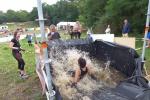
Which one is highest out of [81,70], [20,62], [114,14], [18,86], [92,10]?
[92,10]

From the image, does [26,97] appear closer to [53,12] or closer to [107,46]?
[107,46]

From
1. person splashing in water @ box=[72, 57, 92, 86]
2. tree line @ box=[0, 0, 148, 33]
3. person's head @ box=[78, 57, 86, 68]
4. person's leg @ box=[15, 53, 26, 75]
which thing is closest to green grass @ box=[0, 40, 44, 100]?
person's leg @ box=[15, 53, 26, 75]

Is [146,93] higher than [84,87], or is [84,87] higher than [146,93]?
[146,93]

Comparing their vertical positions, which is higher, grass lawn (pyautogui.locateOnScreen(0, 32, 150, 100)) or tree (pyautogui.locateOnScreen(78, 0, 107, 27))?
tree (pyautogui.locateOnScreen(78, 0, 107, 27))

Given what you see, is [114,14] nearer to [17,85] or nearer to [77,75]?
[17,85]

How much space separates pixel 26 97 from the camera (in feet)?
29.4

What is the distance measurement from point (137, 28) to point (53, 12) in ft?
183

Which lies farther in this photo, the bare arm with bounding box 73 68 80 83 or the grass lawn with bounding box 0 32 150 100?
the grass lawn with bounding box 0 32 150 100

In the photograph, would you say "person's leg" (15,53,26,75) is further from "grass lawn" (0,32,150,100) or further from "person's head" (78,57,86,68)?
"person's head" (78,57,86,68)

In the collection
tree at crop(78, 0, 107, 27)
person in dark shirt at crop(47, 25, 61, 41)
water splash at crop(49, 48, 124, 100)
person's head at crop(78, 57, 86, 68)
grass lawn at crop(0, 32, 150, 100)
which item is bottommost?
grass lawn at crop(0, 32, 150, 100)

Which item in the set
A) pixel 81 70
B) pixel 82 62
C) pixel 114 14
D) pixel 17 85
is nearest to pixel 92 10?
pixel 114 14

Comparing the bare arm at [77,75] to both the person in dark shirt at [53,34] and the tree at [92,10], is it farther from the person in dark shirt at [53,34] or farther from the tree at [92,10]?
the tree at [92,10]

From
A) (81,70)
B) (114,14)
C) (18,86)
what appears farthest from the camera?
(114,14)

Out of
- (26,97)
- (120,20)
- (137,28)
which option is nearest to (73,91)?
(26,97)
